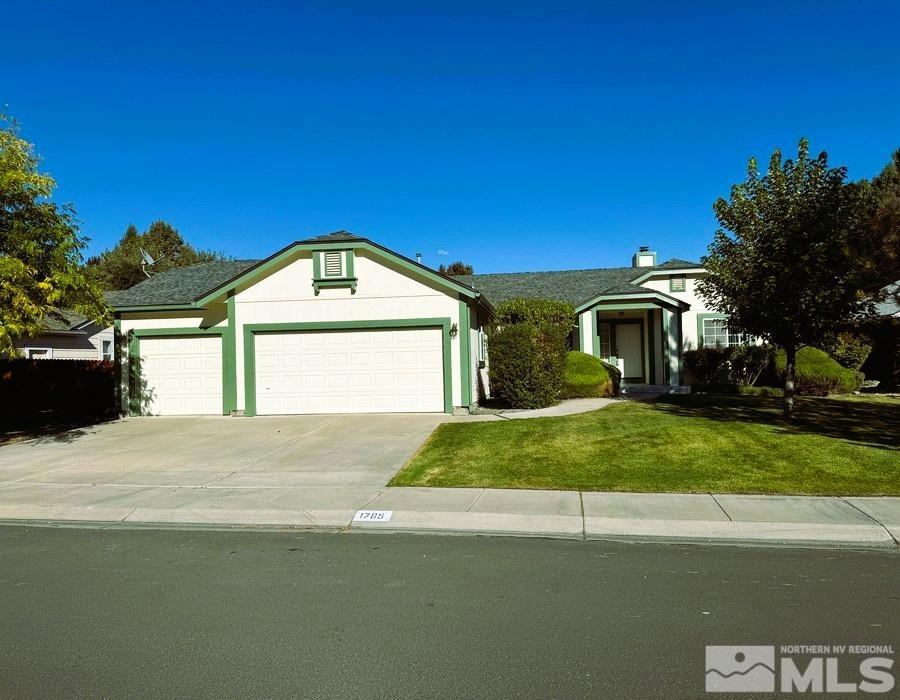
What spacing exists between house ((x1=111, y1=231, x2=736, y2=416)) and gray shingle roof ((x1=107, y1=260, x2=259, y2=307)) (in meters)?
0.16

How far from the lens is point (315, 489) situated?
29.0 feet

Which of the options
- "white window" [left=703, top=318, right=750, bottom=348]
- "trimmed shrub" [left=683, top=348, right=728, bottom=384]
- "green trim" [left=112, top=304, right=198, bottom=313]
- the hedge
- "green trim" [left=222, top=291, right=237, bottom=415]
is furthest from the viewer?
"white window" [left=703, top=318, right=750, bottom=348]

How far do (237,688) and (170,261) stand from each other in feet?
172

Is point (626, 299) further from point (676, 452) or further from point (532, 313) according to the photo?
point (676, 452)

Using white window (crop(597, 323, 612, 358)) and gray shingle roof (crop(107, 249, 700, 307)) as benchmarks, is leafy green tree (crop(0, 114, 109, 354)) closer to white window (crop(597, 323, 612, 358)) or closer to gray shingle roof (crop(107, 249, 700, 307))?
gray shingle roof (crop(107, 249, 700, 307))

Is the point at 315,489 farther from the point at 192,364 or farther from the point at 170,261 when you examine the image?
the point at 170,261

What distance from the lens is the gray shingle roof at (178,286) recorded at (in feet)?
59.2

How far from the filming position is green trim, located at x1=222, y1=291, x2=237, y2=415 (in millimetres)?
17094

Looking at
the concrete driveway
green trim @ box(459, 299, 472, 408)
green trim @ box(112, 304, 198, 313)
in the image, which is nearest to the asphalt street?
the concrete driveway

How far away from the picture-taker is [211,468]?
34.6 ft

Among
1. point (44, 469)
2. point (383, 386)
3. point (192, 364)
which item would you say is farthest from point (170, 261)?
point (44, 469)

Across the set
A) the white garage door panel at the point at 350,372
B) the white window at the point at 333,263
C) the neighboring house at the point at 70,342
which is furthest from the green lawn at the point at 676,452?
the neighboring house at the point at 70,342

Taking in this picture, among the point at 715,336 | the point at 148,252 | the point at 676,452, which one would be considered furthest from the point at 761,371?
the point at 148,252

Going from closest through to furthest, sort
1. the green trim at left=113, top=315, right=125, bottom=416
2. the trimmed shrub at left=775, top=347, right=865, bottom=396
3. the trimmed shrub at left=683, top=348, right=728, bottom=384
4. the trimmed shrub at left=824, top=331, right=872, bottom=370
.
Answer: the green trim at left=113, top=315, right=125, bottom=416 < the trimmed shrub at left=775, top=347, right=865, bottom=396 < the trimmed shrub at left=824, top=331, right=872, bottom=370 < the trimmed shrub at left=683, top=348, right=728, bottom=384
